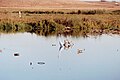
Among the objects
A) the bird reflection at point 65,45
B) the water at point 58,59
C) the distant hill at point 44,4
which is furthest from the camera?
the distant hill at point 44,4

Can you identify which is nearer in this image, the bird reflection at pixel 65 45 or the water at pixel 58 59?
the water at pixel 58 59

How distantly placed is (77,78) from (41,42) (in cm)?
772

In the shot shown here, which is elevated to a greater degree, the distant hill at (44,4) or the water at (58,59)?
the water at (58,59)

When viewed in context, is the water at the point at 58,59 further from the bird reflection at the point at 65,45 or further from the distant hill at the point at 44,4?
the distant hill at the point at 44,4

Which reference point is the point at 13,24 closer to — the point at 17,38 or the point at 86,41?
the point at 17,38

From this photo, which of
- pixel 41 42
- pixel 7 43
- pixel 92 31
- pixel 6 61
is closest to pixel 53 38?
pixel 41 42

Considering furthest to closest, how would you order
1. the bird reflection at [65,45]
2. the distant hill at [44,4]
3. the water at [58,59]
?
the distant hill at [44,4] → the bird reflection at [65,45] → the water at [58,59]

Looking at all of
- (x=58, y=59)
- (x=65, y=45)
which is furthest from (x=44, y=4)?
(x=58, y=59)

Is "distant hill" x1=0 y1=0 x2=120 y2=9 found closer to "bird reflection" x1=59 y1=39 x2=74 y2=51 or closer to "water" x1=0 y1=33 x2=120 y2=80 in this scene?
"water" x1=0 y1=33 x2=120 y2=80

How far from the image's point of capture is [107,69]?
1538 centimetres

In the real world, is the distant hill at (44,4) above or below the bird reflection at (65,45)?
below

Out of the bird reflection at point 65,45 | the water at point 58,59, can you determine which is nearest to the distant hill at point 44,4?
the water at point 58,59

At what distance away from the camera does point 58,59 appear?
55.3 feet

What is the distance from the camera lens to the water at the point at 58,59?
47.3 ft
